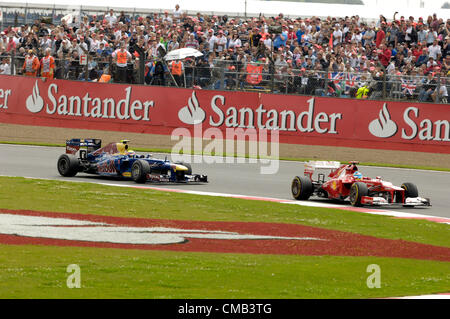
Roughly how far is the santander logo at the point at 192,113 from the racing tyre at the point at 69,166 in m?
8.13

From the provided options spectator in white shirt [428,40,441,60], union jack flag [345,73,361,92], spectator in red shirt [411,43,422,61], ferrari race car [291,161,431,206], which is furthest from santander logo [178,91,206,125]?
ferrari race car [291,161,431,206]

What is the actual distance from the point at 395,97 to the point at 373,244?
1434 centimetres

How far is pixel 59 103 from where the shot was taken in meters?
28.8

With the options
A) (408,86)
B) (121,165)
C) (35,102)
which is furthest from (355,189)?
(35,102)

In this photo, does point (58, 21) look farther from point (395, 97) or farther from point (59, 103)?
point (395, 97)

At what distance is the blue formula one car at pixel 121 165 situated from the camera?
1866 centimetres

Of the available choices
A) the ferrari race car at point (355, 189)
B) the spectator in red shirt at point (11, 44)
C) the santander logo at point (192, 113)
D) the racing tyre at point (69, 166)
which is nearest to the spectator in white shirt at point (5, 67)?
the spectator in red shirt at point (11, 44)

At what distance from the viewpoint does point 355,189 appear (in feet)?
53.0

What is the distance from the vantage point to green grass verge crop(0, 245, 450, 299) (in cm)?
814

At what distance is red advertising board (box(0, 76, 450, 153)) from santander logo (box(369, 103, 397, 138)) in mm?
28

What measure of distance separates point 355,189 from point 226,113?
37.3ft

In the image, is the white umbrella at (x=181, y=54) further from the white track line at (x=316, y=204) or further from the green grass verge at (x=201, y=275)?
the green grass verge at (x=201, y=275)

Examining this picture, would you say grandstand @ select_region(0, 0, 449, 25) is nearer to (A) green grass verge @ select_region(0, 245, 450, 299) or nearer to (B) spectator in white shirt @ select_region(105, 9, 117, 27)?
(B) spectator in white shirt @ select_region(105, 9, 117, 27)

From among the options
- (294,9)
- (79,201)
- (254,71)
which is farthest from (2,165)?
(294,9)
